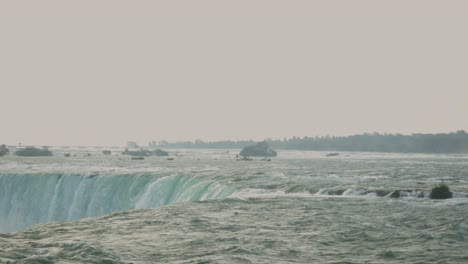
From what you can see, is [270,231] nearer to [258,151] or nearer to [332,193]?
[332,193]

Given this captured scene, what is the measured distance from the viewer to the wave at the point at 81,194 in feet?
150

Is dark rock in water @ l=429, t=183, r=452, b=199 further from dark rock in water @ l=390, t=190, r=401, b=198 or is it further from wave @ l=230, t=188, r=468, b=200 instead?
dark rock in water @ l=390, t=190, r=401, b=198

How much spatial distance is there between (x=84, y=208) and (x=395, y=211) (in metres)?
33.2

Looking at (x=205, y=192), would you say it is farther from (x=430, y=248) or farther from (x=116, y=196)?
(x=430, y=248)

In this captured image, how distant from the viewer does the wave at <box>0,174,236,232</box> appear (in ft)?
150

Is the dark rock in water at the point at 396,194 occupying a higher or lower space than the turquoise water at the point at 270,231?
higher

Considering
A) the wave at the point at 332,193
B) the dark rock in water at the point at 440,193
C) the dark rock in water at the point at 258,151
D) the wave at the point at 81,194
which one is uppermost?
the dark rock in water at the point at 258,151

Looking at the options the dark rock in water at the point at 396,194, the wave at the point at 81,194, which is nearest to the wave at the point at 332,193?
the dark rock in water at the point at 396,194

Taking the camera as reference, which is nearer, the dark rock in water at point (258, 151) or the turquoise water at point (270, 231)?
the turquoise water at point (270, 231)

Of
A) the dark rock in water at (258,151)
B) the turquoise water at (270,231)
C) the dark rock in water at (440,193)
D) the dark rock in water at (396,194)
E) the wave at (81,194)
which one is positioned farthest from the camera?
the dark rock in water at (258,151)

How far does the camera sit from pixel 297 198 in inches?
1309

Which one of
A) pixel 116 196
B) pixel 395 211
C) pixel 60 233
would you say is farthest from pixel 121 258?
pixel 116 196

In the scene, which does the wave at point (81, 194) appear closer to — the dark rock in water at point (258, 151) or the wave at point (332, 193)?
the wave at point (332, 193)

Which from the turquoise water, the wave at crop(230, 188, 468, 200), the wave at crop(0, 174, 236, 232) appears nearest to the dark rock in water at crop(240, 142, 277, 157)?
the wave at crop(0, 174, 236, 232)
